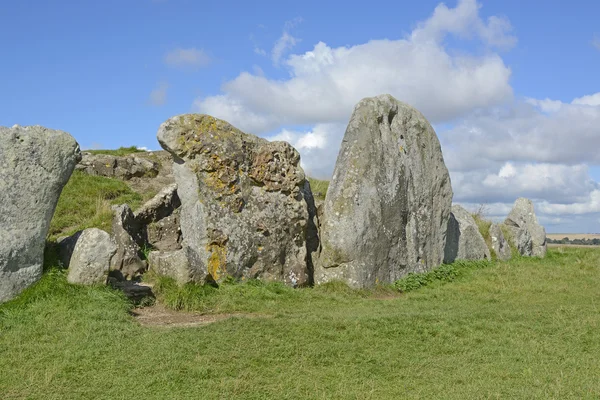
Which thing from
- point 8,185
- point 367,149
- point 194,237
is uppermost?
point 367,149

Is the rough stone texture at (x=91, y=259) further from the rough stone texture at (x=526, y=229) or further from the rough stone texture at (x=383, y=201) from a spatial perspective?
the rough stone texture at (x=526, y=229)

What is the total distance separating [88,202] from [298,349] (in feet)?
42.5

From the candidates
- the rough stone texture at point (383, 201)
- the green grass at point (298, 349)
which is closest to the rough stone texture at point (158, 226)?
the green grass at point (298, 349)

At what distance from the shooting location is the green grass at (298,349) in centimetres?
775

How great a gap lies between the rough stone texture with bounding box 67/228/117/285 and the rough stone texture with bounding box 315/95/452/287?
5.33 m

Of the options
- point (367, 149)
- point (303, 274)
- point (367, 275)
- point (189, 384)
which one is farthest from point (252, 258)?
point (189, 384)

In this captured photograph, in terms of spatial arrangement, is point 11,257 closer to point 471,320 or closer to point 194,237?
point 194,237

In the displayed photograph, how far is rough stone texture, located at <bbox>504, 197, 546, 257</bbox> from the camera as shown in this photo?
76.8 ft

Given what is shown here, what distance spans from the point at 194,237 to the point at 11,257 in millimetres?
3999

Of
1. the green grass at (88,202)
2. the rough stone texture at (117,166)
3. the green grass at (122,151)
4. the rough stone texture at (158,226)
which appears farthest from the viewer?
the green grass at (122,151)

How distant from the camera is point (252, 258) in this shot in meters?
14.4

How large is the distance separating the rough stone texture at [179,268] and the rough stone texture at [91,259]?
1189mm

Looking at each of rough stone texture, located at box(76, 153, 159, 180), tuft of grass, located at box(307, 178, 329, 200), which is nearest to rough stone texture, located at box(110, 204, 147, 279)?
rough stone texture, located at box(76, 153, 159, 180)

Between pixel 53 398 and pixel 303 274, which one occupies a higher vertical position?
pixel 303 274
